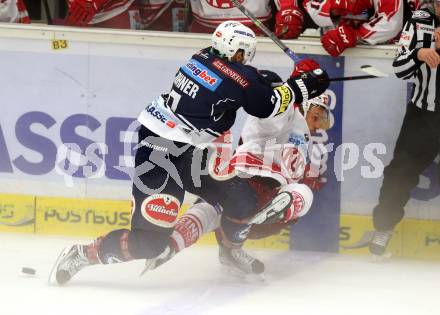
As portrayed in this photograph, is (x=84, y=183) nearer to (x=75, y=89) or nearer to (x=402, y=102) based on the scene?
(x=75, y=89)

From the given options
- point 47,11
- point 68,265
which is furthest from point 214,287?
point 47,11

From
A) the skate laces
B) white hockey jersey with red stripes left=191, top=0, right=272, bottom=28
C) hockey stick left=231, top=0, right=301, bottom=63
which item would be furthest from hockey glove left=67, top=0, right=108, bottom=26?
the skate laces

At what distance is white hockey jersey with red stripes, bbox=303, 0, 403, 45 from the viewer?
17.0ft

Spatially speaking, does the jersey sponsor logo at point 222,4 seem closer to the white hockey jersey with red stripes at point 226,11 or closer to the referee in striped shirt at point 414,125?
the white hockey jersey with red stripes at point 226,11

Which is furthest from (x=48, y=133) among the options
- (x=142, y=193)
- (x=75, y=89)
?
(x=142, y=193)

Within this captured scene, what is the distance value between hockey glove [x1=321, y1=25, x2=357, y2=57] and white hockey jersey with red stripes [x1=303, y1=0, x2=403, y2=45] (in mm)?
61

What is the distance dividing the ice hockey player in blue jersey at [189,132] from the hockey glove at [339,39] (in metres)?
0.47

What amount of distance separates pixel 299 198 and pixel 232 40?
81 cm

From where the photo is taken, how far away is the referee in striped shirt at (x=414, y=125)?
5.01 m

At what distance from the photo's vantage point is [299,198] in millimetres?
4953

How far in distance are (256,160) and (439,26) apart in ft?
3.36

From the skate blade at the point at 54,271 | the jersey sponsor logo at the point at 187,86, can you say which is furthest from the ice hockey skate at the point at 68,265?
the jersey sponsor logo at the point at 187,86

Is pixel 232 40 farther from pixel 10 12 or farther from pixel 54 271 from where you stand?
pixel 10 12

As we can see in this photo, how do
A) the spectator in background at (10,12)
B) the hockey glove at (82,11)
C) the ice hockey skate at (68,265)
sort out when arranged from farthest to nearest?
the spectator in background at (10,12) → the hockey glove at (82,11) → the ice hockey skate at (68,265)
